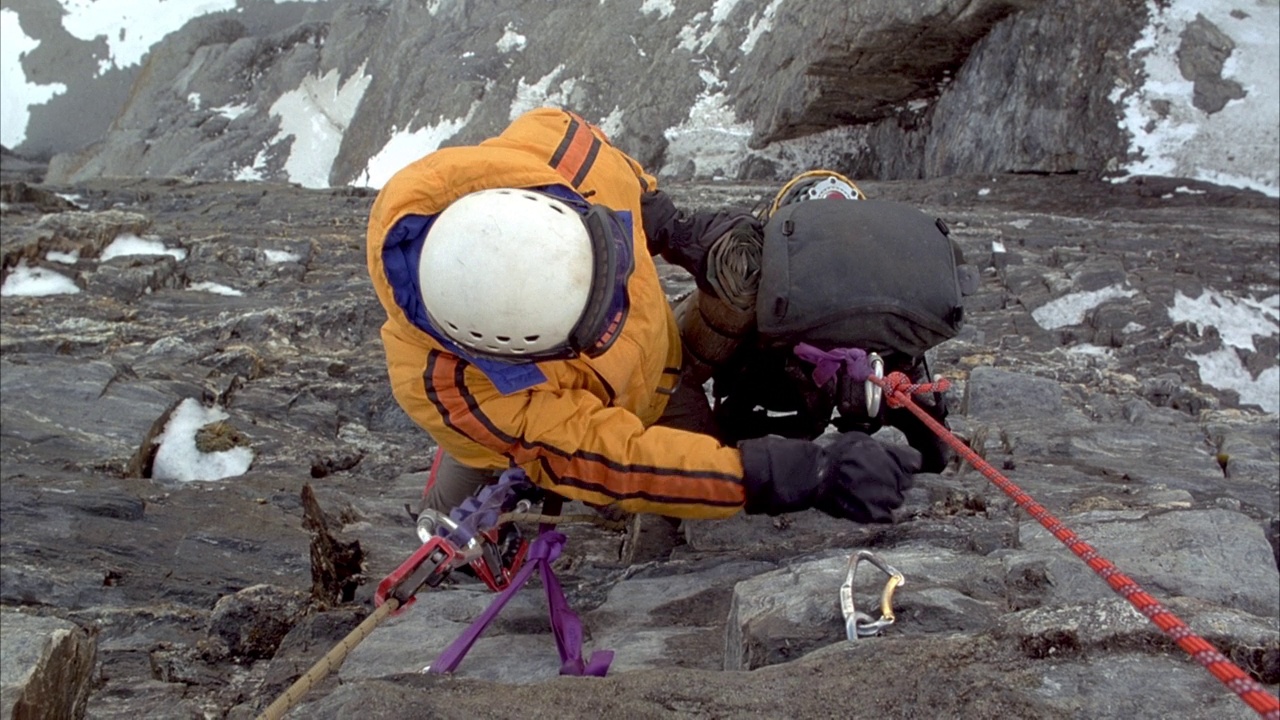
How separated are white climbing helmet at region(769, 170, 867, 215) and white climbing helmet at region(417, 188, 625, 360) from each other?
1.90 metres

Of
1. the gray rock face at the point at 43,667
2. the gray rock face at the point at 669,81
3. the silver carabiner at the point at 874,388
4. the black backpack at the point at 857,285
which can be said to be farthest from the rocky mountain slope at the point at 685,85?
the gray rock face at the point at 43,667

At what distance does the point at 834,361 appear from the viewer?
146 inches

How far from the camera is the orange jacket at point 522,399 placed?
3.04 meters

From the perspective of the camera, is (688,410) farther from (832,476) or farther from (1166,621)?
(1166,621)

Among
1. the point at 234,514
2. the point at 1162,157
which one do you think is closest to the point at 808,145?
the point at 1162,157

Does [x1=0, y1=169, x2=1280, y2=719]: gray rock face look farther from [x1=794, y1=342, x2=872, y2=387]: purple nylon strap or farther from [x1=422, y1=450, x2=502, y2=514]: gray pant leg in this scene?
[x1=794, y1=342, x2=872, y2=387]: purple nylon strap

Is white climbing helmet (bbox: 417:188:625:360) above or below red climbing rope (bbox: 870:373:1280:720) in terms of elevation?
above

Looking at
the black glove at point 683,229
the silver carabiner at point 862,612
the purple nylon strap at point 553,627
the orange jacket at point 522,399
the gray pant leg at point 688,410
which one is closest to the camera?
the silver carabiner at point 862,612

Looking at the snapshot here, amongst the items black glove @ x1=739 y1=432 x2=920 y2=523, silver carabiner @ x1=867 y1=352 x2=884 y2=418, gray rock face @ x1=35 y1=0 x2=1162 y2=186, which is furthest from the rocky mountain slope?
black glove @ x1=739 y1=432 x2=920 y2=523

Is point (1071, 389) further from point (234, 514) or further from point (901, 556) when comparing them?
point (234, 514)

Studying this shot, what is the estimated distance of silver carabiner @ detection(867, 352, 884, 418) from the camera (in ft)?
11.8

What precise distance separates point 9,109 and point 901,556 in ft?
163

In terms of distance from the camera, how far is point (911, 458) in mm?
3195

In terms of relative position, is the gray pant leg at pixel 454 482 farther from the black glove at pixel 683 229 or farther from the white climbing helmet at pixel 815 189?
the white climbing helmet at pixel 815 189
